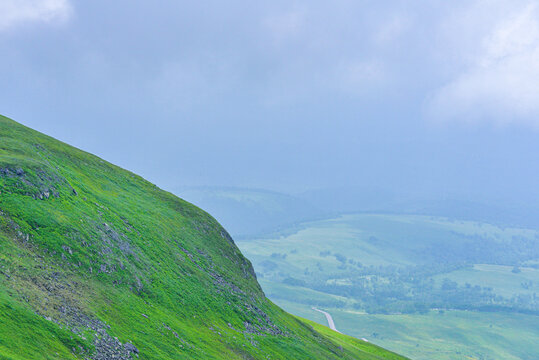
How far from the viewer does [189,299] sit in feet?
226

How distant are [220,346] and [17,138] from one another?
53.0 metres

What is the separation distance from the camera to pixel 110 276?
187 ft

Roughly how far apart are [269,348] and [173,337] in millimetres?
22198

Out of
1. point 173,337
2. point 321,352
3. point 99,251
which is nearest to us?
point 173,337

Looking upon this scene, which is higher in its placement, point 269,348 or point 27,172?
point 27,172

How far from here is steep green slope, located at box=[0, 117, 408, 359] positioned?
142ft

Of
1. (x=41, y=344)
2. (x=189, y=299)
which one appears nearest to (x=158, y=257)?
(x=189, y=299)

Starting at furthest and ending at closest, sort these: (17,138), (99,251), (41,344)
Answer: (17,138) → (99,251) → (41,344)

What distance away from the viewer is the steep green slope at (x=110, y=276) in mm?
43156

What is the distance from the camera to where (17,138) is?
83.3 m

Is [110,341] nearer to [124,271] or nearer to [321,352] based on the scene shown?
[124,271]

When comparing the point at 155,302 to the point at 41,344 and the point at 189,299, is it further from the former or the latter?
the point at 41,344

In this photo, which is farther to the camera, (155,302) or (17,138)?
(17,138)

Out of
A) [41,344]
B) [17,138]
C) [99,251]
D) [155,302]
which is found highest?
[17,138]
